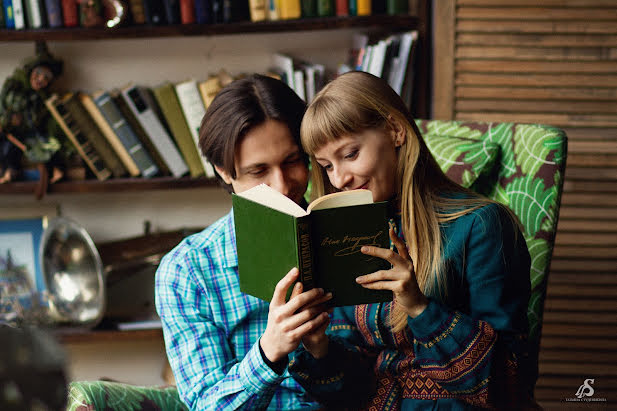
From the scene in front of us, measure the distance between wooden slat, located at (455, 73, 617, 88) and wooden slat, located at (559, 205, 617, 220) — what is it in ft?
1.29

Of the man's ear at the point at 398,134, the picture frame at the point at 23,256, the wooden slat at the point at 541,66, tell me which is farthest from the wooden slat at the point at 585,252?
the picture frame at the point at 23,256

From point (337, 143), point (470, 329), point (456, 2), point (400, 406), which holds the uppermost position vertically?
point (456, 2)

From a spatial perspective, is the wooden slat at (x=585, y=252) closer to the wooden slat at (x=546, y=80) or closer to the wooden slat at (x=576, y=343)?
the wooden slat at (x=576, y=343)

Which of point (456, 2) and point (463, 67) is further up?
point (456, 2)

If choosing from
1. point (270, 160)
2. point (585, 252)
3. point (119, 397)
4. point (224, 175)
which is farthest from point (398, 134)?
point (585, 252)

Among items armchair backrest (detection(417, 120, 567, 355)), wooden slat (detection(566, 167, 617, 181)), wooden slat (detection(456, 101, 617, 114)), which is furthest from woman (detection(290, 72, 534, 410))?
wooden slat (detection(566, 167, 617, 181))

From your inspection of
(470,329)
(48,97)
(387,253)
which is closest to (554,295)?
(470,329)

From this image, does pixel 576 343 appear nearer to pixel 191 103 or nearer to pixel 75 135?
pixel 191 103

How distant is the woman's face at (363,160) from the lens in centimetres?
111

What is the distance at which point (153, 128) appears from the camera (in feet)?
6.53

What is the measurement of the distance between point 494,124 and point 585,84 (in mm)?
557

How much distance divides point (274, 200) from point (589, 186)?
1373 millimetres

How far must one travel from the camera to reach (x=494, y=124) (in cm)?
152

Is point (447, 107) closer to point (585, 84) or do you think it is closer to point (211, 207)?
point (585, 84)
